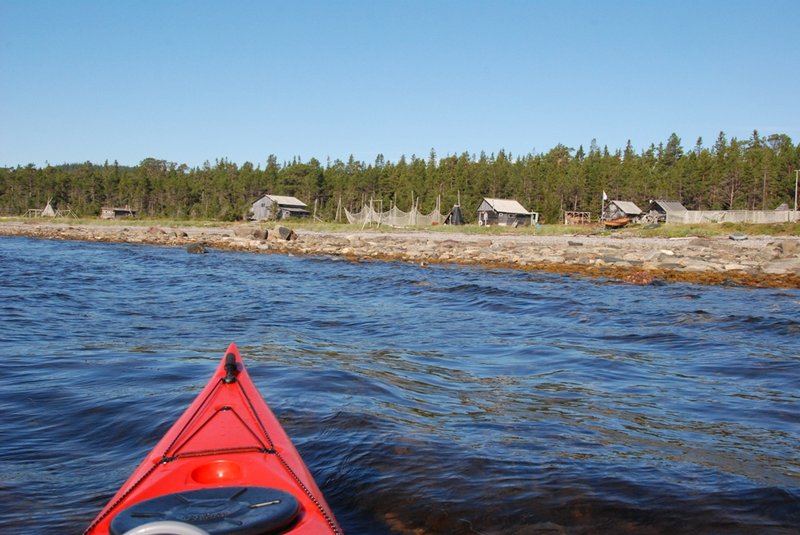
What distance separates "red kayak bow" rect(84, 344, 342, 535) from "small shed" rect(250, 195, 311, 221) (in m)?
71.6

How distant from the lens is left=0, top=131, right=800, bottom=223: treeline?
7288cm

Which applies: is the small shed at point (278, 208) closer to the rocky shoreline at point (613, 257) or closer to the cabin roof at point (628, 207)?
the cabin roof at point (628, 207)

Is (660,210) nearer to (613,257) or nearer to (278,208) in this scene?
(278,208)

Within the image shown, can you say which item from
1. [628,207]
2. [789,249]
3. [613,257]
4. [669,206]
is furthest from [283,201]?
[789,249]

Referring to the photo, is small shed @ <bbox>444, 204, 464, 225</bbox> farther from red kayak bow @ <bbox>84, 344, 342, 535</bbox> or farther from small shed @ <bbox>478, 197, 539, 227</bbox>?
red kayak bow @ <bbox>84, 344, 342, 535</bbox>

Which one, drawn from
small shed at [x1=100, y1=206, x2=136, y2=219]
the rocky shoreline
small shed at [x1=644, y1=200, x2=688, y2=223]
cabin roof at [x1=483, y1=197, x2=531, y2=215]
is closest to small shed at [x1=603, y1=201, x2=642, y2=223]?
small shed at [x1=644, y1=200, x2=688, y2=223]

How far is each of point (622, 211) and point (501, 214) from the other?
45.0ft

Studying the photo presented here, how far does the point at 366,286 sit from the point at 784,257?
13.1 metres

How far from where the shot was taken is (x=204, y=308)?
43.7 ft

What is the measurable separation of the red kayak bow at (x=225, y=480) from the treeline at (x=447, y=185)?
6580 cm

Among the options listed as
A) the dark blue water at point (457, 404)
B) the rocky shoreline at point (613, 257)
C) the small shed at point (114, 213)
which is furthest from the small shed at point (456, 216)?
the dark blue water at point (457, 404)

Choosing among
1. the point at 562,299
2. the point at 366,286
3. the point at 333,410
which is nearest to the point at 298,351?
the point at 333,410

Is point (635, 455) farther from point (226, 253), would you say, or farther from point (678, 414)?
point (226, 253)

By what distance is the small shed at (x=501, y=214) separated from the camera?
64.9 metres
